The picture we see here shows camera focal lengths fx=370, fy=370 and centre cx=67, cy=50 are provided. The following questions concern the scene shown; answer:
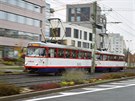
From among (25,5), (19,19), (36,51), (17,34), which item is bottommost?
(36,51)

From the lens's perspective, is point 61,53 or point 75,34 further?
point 75,34

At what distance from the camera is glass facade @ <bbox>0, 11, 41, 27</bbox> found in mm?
72562

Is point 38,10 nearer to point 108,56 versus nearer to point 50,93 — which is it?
point 108,56

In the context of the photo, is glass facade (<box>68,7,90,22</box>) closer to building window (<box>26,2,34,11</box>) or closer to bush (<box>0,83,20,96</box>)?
building window (<box>26,2,34,11</box>)

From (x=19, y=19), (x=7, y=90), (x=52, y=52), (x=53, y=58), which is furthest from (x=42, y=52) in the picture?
(x=19, y=19)

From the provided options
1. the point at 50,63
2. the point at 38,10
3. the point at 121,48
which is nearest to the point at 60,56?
the point at 50,63

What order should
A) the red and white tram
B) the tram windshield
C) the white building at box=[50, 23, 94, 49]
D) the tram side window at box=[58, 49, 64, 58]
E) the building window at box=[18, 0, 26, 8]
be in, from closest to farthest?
the red and white tram < the tram windshield < the tram side window at box=[58, 49, 64, 58] < the building window at box=[18, 0, 26, 8] < the white building at box=[50, 23, 94, 49]

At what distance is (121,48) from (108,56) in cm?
11565

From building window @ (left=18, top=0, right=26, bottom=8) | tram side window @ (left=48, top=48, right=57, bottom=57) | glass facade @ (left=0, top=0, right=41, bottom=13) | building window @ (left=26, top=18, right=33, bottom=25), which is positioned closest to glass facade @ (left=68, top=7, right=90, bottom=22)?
glass facade @ (left=0, top=0, right=41, bottom=13)

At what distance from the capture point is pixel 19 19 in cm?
7819

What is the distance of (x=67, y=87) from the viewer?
1970cm

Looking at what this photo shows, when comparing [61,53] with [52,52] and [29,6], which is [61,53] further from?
[29,6]

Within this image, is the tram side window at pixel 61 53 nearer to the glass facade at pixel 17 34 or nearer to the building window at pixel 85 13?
the glass facade at pixel 17 34

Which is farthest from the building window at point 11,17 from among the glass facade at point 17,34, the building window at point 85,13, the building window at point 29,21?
the building window at point 85,13
